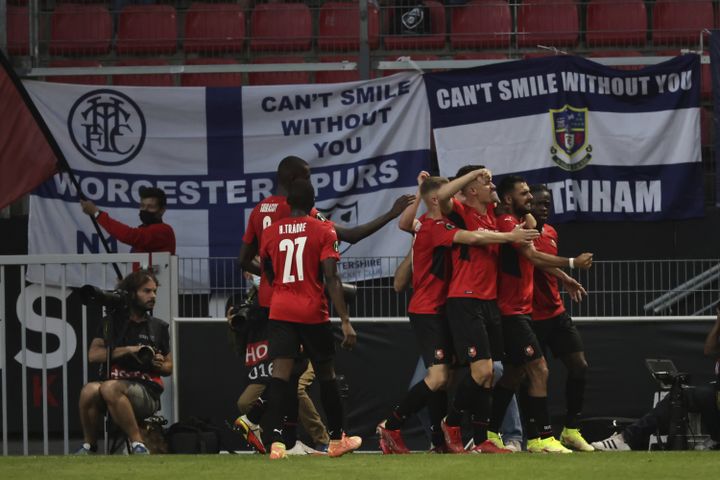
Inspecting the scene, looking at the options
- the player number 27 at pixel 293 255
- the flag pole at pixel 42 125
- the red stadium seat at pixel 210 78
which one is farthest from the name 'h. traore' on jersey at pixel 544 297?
the red stadium seat at pixel 210 78

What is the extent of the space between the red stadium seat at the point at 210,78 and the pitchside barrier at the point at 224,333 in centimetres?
285

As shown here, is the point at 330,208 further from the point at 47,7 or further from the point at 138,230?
the point at 47,7

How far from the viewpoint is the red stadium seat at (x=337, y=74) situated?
557 inches

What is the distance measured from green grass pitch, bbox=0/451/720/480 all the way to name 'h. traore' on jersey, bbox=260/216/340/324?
→ 91 centimetres

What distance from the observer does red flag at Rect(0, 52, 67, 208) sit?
11828 millimetres

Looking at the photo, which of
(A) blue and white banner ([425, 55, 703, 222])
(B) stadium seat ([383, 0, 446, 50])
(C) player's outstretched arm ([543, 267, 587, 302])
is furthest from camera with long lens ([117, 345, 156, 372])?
(B) stadium seat ([383, 0, 446, 50])

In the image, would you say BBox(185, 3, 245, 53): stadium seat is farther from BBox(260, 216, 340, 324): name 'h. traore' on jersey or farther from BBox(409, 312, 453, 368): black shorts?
BBox(409, 312, 453, 368): black shorts

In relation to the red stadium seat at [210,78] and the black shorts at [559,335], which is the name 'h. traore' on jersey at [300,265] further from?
the red stadium seat at [210,78]

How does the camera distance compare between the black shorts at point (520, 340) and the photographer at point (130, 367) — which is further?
the photographer at point (130, 367)

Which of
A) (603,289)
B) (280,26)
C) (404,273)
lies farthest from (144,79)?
(404,273)

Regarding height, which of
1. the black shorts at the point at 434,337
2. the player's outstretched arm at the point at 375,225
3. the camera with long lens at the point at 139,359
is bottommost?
the camera with long lens at the point at 139,359

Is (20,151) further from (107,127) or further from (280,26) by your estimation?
(280,26)

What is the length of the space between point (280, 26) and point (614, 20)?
354 cm

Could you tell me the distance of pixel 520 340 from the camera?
929cm
